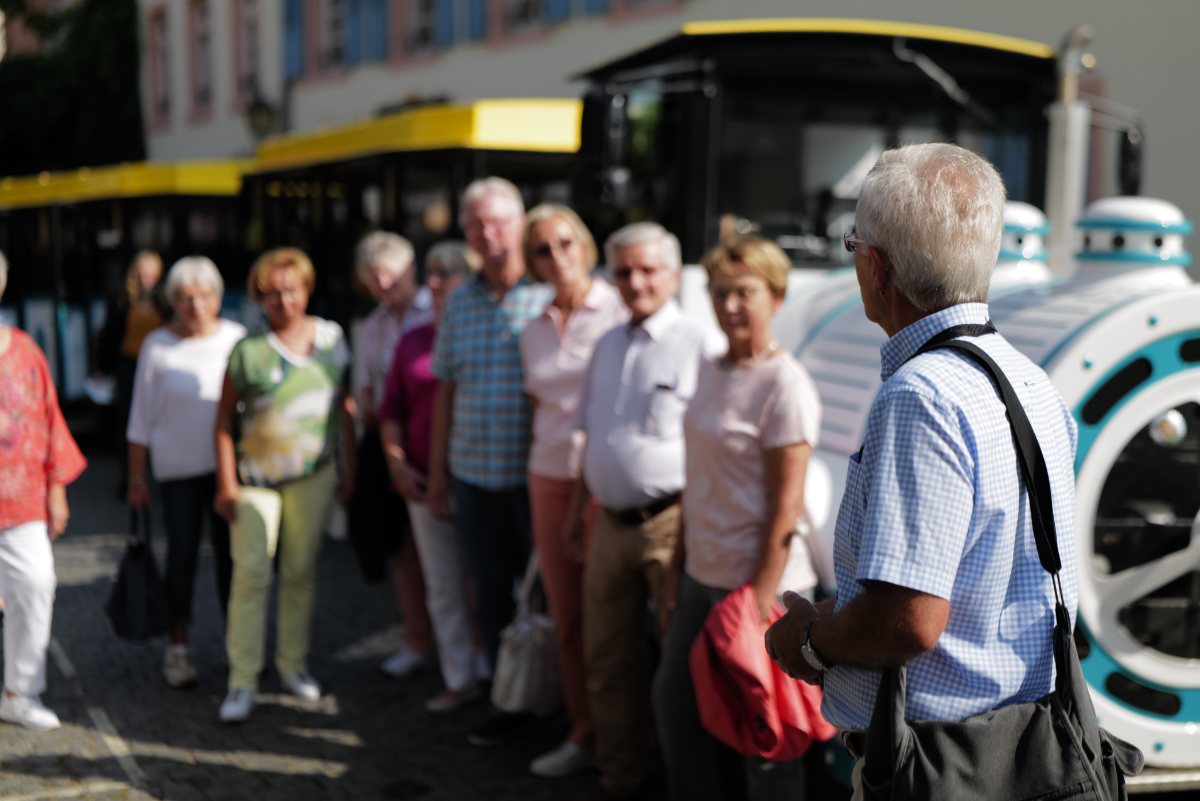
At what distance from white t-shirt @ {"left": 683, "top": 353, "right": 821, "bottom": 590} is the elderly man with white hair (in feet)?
4.00

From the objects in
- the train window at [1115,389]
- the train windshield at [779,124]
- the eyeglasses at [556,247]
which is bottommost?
the train window at [1115,389]

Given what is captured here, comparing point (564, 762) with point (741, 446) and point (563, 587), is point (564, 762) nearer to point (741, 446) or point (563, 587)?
point (563, 587)

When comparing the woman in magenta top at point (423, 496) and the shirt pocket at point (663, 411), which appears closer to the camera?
the shirt pocket at point (663, 411)

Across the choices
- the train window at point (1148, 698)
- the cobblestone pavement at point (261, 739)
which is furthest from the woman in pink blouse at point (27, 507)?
the train window at point (1148, 698)

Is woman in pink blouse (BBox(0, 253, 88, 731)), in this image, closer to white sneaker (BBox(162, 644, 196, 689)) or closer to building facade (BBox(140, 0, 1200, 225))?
white sneaker (BBox(162, 644, 196, 689))

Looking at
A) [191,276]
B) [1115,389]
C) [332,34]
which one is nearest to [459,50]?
[332,34]

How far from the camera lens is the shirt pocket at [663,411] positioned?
3621 millimetres

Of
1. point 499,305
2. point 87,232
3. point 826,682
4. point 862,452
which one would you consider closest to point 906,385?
point 862,452

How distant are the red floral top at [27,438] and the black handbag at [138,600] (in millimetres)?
484

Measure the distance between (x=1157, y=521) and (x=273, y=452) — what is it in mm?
3047

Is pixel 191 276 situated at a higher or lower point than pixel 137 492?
higher

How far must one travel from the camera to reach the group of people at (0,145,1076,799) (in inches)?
69.2

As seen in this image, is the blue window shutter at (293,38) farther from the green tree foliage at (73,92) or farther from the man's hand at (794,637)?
the man's hand at (794,637)

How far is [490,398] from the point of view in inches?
171
